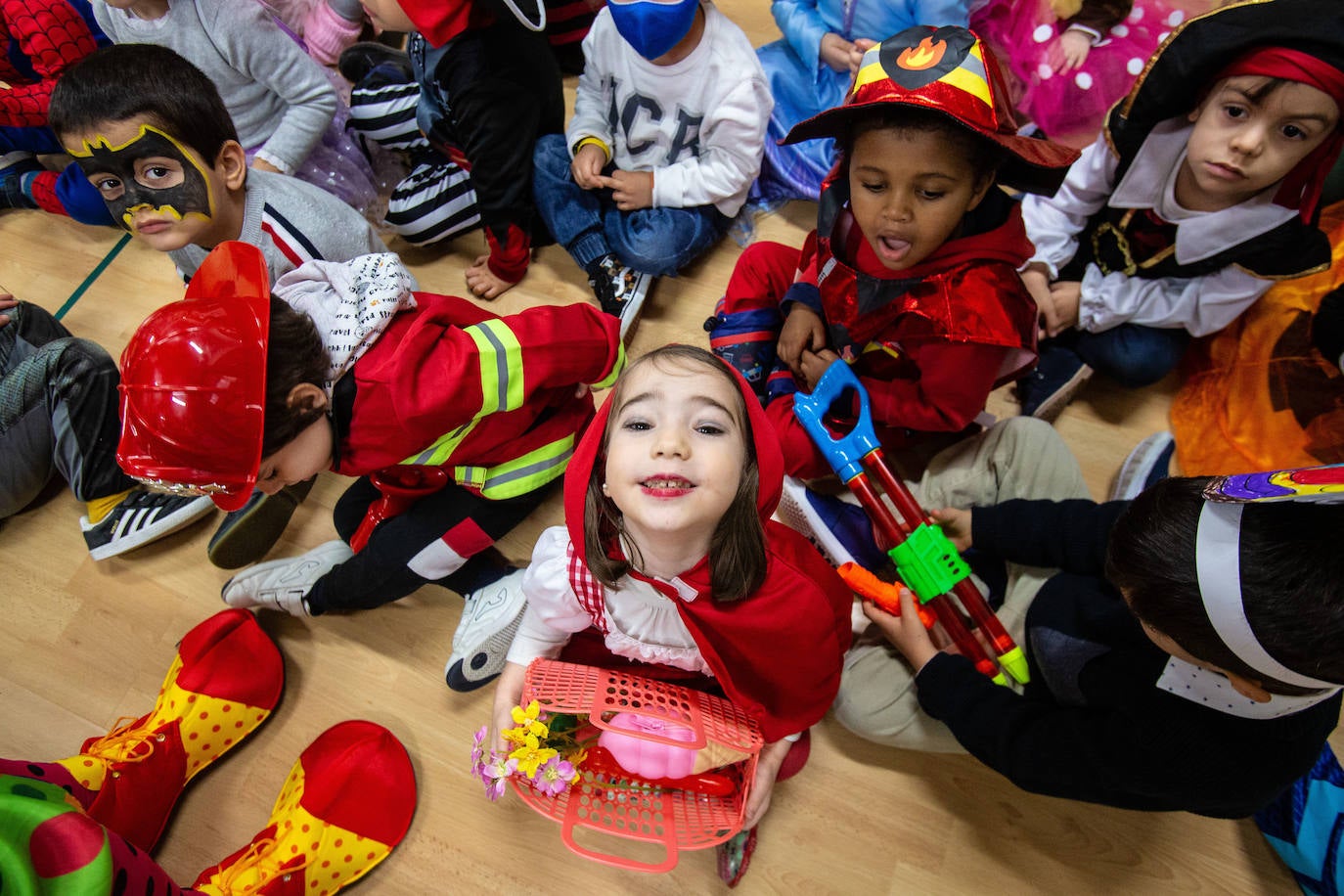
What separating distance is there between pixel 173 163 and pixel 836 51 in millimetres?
1067

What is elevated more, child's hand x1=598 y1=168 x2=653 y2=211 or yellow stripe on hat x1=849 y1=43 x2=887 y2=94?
yellow stripe on hat x1=849 y1=43 x2=887 y2=94

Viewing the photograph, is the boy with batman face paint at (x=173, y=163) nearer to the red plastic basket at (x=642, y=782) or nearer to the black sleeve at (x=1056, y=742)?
the red plastic basket at (x=642, y=782)

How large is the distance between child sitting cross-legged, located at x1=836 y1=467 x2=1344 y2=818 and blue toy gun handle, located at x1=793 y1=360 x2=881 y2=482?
0.52 feet

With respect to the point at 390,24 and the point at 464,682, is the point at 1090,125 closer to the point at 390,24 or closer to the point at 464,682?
the point at 390,24

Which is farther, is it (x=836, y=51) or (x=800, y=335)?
(x=836, y=51)

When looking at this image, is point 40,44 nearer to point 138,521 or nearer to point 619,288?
point 138,521

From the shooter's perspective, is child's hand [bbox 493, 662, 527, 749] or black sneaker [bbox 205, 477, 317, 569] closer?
child's hand [bbox 493, 662, 527, 749]

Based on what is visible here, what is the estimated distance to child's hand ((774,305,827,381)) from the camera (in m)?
1.19

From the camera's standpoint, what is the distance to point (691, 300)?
1419 millimetres

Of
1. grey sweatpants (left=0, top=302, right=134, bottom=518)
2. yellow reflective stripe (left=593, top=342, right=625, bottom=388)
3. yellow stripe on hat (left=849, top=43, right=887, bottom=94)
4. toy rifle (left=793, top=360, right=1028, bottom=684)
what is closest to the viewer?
yellow stripe on hat (left=849, top=43, right=887, bottom=94)

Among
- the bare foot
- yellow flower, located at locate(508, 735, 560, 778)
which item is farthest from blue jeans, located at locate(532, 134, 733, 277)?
yellow flower, located at locate(508, 735, 560, 778)

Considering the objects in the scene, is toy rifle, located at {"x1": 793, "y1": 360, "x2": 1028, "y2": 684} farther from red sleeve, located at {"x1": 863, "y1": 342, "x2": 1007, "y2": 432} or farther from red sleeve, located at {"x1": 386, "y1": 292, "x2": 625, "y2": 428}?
red sleeve, located at {"x1": 386, "y1": 292, "x2": 625, "y2": 428}

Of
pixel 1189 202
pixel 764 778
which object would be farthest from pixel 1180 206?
pixel 764 778

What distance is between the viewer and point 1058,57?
1318 mm
